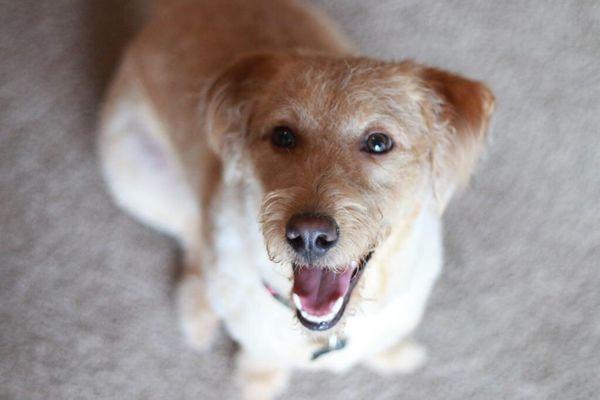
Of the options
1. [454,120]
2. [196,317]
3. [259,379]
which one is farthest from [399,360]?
[454,120]

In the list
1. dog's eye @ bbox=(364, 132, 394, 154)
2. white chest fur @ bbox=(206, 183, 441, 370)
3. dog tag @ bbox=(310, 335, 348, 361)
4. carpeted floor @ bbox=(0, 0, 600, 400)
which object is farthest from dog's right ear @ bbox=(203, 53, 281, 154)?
carpeted floor @ bbox=(0, 0, 600, 400)

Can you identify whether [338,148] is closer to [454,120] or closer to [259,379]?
[454,120]

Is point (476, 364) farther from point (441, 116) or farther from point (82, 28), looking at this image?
point (82, 28)

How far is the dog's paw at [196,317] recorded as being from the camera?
202cm

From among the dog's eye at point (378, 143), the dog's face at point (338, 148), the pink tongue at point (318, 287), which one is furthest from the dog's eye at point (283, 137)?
the pink tongue at point (318, 287)

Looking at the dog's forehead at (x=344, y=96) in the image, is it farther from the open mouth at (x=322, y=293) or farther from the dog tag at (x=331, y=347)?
the dog tag at (x=331, y=347)

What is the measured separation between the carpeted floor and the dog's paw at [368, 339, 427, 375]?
34 millimetres

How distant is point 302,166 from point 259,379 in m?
0.88

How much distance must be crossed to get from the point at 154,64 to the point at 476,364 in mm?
1282

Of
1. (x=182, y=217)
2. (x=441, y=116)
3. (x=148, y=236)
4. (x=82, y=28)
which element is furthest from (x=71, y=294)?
(x=441, y=116)

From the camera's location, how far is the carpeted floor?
2.00m

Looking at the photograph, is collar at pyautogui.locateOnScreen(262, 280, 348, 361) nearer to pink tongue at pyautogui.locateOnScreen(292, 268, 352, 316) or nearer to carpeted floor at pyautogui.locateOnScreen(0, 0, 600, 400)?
pink tongue at pyautogui.locateOnScreen(292, 268, 352, 316)

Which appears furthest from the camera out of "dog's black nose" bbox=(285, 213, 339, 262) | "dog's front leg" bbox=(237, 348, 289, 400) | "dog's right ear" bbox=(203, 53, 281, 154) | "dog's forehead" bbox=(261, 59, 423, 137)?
"dog's front leg" bbox=(237, 348, 289, 400)

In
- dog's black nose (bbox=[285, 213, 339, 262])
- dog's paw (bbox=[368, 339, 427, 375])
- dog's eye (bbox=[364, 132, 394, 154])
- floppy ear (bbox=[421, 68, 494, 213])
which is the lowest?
dog's paw (bbox=[368, 339, 427, 375])
